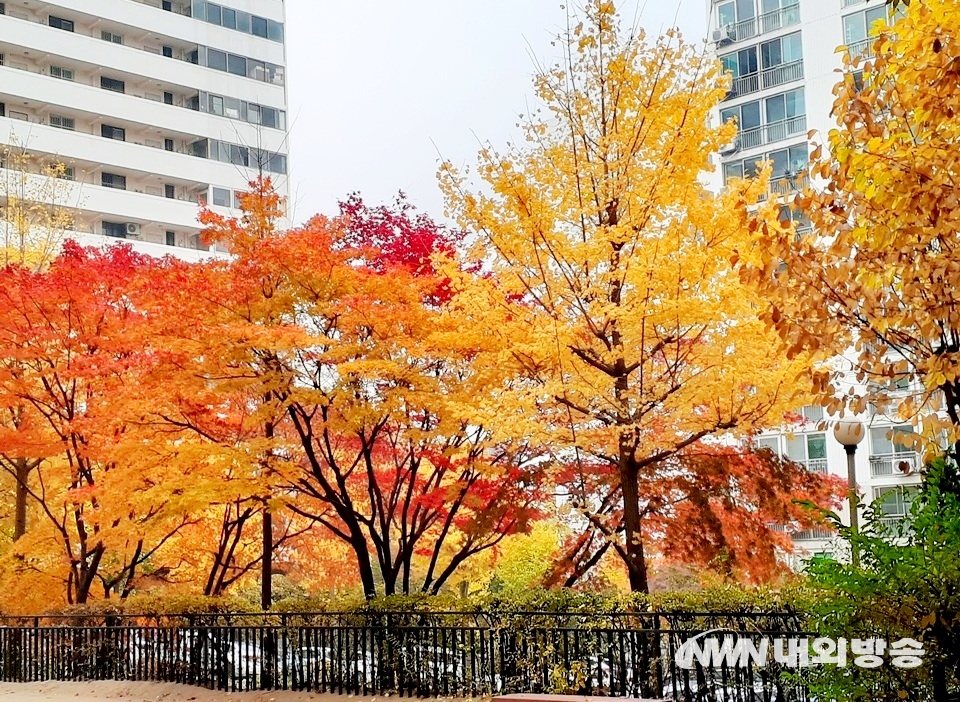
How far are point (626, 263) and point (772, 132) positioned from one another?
3272cm

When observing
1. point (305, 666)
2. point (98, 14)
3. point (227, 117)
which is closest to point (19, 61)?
point (98, 14)

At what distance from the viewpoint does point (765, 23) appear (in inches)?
1702

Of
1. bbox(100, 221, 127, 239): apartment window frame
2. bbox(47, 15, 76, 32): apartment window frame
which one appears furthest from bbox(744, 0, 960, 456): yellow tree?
bbox(47, 15, 76, 32): apartment window frame

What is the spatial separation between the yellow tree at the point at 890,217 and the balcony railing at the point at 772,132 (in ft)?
119

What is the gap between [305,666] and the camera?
15.3 meters

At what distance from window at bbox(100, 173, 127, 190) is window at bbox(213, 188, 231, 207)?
4976mm

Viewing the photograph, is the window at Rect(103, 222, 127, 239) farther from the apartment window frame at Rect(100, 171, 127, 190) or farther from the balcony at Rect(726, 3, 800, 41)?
the balcony at Rect(726, 3, 800, 41)

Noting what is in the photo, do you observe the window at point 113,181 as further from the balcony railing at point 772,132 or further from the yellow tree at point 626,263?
the yellow tree at point 626,263

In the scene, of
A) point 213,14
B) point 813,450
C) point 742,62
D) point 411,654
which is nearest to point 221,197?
point 213,14

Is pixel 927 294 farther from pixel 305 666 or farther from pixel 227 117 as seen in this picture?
pixel 227 117

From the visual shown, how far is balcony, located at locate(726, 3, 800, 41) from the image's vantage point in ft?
139

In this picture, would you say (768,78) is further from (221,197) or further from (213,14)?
(213,14)

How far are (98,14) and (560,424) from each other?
51449 mm

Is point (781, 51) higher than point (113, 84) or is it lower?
lower
